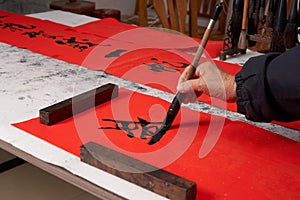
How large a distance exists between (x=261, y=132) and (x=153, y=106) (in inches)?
10.7

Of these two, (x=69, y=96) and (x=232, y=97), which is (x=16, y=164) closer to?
(x=69, y=96)

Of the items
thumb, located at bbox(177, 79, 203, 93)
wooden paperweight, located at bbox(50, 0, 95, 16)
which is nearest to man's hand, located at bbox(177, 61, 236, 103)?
thumb, located at bbox(177, 79, 203, 93)

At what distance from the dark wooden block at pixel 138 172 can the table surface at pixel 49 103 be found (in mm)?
11

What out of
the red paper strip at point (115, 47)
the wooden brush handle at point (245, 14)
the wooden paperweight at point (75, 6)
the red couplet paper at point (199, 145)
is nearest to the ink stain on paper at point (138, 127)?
the red couplet paper at point (199, 145)

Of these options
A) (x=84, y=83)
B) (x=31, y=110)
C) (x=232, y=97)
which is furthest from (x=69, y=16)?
(x=232, y=97)

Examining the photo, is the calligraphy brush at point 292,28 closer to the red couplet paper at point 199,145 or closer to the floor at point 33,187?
the red couplet paper at point 199,145

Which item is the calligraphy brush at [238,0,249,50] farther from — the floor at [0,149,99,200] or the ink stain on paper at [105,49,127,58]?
the floor at [0,149,99,200]

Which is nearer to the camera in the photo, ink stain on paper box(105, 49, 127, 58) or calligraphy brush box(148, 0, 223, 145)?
calligraphy brush box(148, 0, 223, 145)

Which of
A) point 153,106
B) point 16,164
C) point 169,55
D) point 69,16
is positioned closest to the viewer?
point 153,106

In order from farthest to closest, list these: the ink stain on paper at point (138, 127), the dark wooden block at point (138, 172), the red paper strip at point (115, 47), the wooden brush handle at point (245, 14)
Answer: the wooden brush handle at point (245, 14), the red paper strip at point (115, 47), the ink stain on paper at point (138, 127), the dark wooden block at point (138, 172)

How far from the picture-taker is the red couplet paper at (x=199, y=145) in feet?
2.66

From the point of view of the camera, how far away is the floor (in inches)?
51.4

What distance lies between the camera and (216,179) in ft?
2.68

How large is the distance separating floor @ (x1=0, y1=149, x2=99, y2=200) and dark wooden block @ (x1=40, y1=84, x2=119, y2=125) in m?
0.34
